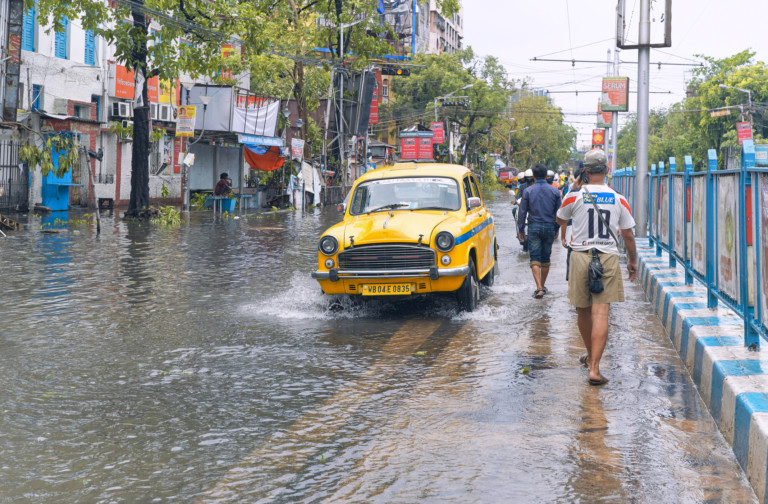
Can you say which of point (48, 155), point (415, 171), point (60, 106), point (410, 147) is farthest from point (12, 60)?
point (410, 147)

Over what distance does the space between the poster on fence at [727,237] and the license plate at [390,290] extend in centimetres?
346

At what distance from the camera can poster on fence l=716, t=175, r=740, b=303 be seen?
692 cm

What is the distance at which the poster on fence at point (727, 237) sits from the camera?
6.92 meters

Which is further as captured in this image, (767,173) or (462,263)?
(462,263)

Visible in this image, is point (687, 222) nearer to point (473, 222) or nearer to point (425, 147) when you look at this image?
point (473, 222)

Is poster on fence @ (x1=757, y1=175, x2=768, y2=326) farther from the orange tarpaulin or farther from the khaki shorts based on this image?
the orange tarpaulin

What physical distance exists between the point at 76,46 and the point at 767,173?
29.5m

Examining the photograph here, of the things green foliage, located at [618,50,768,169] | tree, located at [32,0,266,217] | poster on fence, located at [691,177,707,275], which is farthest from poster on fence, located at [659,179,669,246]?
green foliage, located at [618,50,768,169]

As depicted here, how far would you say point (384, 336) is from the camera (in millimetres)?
9117

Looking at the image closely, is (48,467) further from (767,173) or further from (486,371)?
→ (767,173)

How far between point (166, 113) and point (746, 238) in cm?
3352

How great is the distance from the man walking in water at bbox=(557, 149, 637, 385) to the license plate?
2833mm

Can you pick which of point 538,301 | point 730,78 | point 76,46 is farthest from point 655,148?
point 538,301

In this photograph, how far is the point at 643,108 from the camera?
18844 millimetres
